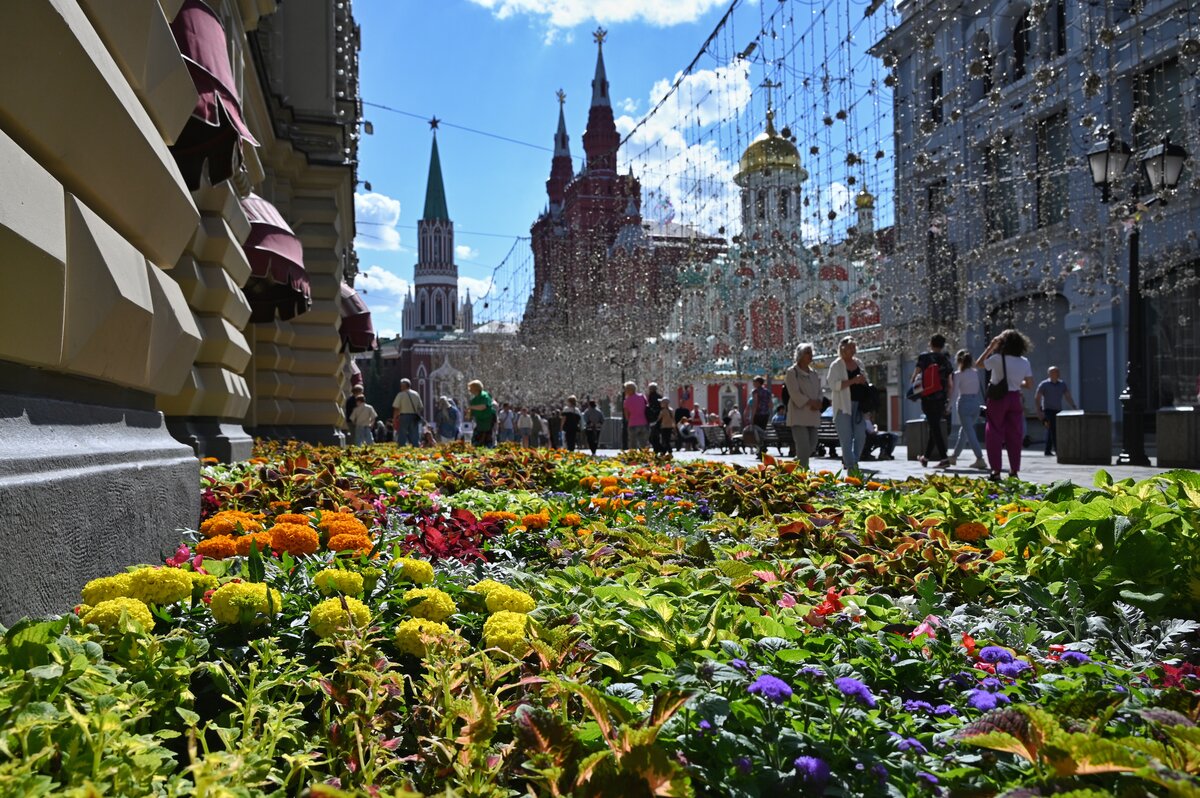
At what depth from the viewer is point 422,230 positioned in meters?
118

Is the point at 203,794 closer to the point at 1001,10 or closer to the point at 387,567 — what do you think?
the point at 387,567

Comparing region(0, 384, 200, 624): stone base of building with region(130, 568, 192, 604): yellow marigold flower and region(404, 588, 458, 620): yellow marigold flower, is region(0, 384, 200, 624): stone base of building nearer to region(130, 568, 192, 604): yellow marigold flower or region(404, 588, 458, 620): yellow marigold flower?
region(130, 568, 192, 604): yellow marigold flower

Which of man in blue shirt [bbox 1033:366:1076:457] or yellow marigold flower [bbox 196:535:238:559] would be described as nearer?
yellow marigold flower [bbox 196:535:238:559]

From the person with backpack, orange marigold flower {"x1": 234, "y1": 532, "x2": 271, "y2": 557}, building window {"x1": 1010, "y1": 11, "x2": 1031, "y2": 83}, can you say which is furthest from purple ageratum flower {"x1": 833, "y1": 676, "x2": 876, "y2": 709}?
building window {"x1": 1010, "y1": 11, "x2": 1031, "y2": 83}

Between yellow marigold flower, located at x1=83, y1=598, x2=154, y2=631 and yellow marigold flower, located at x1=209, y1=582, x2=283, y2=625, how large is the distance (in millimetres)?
140

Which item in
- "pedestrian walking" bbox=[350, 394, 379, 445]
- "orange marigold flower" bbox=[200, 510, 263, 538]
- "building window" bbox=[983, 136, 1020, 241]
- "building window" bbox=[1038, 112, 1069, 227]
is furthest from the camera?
"building window" bbox=[983, 136, 1020, 241]

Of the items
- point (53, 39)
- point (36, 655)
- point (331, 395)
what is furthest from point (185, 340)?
point (331, 395)

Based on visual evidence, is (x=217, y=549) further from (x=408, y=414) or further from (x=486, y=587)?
(x=408, y=414)

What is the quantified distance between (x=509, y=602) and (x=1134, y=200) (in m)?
14.4

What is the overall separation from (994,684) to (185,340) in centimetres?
405

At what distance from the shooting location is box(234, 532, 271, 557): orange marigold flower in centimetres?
288

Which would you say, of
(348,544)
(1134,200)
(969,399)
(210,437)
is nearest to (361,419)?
(210,437)

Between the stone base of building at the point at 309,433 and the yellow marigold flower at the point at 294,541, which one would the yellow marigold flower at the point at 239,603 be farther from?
the stone base of building at the point at 309,433

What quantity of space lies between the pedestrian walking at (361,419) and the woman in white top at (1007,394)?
1242 centimetres
